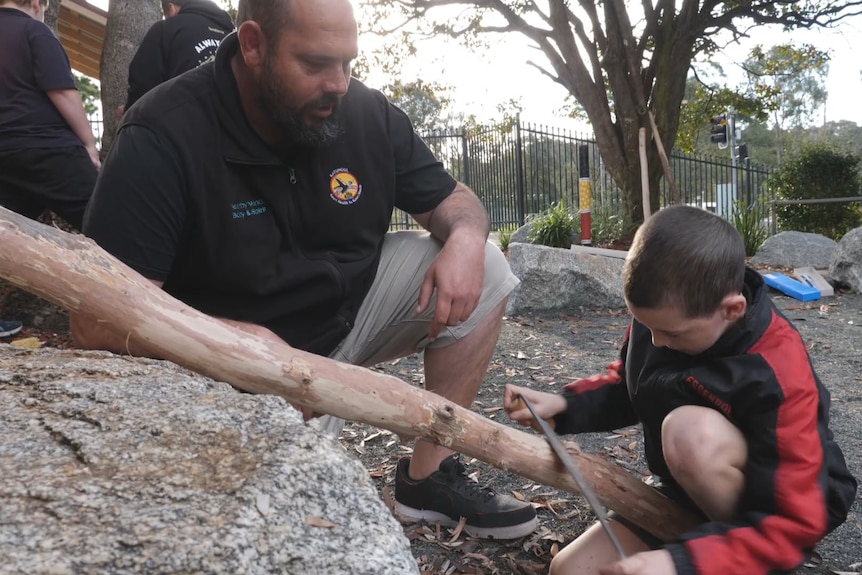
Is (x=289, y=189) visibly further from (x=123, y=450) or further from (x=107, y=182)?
(x=123, y=450)

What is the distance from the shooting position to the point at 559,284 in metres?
6.70

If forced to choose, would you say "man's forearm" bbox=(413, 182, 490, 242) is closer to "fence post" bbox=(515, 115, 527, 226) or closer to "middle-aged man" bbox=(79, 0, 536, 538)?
"middle-aged man" bbox=(79, 0, 536, 538)

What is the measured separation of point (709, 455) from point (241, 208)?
4.91 ft

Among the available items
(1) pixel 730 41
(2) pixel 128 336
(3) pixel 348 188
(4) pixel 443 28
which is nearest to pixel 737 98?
(1) pixel 730 41

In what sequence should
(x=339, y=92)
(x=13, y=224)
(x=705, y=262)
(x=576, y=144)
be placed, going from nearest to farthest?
(x=13, y=224) → (x=705, y=262) → (x=339, y=92) → (x=576, y=144)

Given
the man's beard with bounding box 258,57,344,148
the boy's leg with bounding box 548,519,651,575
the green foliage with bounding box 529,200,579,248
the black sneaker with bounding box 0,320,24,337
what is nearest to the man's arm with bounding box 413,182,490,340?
the man's beard with bounding box 258,57,344,148

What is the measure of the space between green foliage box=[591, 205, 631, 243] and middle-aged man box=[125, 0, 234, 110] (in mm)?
7878

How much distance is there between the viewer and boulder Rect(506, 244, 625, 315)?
21.9 ft

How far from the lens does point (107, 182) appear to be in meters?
2.10

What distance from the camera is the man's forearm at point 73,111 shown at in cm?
390

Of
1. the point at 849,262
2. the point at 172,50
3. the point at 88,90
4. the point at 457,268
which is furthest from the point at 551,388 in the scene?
the point at 88,90

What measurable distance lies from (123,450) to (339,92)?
4.62 ft

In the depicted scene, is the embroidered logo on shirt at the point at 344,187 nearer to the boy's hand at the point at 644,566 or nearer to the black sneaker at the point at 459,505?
the black sneaker at the point at 459,505

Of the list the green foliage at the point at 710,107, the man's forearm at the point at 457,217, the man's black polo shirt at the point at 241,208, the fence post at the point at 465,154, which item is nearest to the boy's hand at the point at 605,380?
the man's forearm at the point at 457,217
